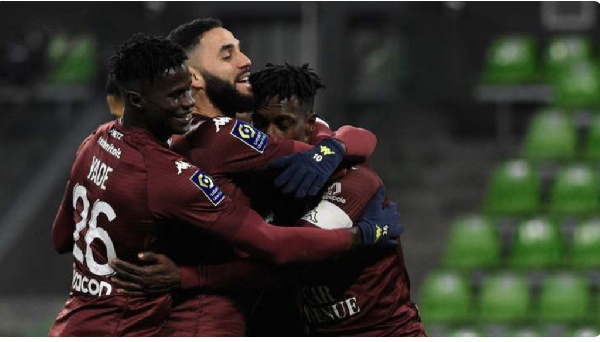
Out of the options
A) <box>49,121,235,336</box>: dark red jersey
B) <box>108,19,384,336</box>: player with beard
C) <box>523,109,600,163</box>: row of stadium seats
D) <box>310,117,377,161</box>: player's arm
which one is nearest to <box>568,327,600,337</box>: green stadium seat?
<box>523,109,600,163</box>: row of stadium seats

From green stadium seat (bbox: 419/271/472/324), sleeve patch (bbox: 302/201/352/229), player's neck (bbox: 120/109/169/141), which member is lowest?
green stadium seat (bbox: 419/271/472/324)

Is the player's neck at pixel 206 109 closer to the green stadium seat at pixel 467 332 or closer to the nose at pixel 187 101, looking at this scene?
the nose at pixel 187 101

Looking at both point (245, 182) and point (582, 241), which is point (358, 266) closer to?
point (245, 182)

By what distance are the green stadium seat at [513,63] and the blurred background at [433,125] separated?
0.05 feet

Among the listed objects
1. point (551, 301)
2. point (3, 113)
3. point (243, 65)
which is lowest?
point (551, 301)

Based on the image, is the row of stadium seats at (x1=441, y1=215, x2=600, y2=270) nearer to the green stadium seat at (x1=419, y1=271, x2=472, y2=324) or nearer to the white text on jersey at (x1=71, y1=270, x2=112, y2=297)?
the green stadium seat at (x1=419, y1=271, x2=472, y2=324)

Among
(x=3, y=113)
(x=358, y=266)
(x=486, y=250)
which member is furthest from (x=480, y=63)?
(x=358, y=266)

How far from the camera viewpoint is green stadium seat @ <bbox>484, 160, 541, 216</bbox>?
1040cm

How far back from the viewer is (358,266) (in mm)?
4910

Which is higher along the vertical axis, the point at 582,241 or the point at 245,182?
the point at 245,182

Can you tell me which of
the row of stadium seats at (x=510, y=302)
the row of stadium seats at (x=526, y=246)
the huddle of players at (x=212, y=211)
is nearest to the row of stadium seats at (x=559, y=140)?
the row of stadium seats at (x=526, y=246)

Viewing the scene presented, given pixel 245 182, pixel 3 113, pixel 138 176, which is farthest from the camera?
pixel 3 113

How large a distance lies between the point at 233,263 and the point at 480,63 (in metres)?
8.02

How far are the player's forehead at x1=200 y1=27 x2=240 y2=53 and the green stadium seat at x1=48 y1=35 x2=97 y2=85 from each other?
7984 mm
